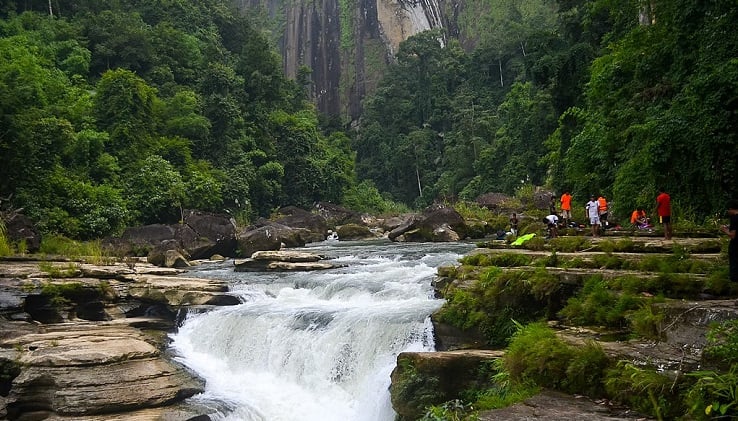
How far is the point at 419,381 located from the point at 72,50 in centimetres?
3843

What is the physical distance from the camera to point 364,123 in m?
75.2

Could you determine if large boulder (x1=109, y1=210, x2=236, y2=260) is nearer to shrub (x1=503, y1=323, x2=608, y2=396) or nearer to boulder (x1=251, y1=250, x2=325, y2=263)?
boulder (x1=251, y1=250, x2=325, y2=263)

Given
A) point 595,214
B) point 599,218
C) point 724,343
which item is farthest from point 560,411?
point 599,218

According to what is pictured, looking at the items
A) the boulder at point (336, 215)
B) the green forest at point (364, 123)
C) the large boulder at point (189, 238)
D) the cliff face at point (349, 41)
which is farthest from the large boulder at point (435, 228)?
the cliff face at point (349, 41)

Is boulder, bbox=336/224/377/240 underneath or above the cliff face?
underneath

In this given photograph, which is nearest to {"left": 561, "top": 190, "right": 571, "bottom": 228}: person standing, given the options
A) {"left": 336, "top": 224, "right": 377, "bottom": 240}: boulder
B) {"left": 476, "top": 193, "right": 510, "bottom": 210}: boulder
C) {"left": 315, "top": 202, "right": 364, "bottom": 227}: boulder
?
{"left": 336, "top": 224, "right": 377, "bottom": 240}: boulder

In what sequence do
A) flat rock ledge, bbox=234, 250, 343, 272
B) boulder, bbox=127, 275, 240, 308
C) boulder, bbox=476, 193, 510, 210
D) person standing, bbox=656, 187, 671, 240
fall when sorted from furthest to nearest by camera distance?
1. boulder, bbox=476, 193, 510, 210
2. flat rock ledge, bbox=234, 250, 343, 272
3. boulder, bbox=127, 275, 240, 308
4. person standing, bbox=656, 187, 671, 240

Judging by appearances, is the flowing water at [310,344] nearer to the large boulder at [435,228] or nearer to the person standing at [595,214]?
the person standing at [595,214]

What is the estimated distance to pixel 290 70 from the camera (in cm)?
9006

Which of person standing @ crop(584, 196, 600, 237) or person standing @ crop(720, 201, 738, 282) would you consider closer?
person standing @ crop(720, 201, 738, 282)

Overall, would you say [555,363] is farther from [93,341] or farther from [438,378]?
[93,341]

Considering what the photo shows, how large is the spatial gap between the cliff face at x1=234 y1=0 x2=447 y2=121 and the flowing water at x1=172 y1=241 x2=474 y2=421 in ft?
229

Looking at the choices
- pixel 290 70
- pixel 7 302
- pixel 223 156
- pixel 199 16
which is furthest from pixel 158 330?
pixel 290 70

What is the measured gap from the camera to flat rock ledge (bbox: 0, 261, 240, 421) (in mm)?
10273
